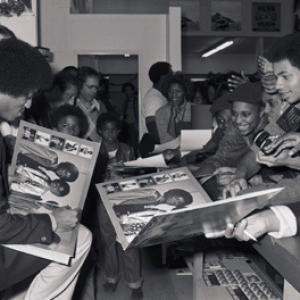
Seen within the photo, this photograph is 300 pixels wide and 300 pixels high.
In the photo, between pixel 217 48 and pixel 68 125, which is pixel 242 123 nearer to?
pixel 68 125

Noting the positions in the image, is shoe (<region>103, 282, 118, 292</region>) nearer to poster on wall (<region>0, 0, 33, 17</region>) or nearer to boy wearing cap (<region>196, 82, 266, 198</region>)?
boy wearing cap (<region>196, 82, 266, 198</region>)

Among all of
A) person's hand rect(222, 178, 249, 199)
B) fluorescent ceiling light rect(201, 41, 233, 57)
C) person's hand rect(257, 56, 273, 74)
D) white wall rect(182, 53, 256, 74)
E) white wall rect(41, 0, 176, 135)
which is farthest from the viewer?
white wall rect(182, 53, 256, 74)

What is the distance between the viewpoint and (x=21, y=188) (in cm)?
161

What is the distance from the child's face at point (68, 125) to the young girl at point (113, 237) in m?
0.32

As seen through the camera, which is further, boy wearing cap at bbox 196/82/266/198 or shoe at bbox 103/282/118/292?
shoe at bbox 103/282/118/292

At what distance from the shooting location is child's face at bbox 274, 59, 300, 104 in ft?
4.80

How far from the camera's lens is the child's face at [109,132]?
3.21 metres

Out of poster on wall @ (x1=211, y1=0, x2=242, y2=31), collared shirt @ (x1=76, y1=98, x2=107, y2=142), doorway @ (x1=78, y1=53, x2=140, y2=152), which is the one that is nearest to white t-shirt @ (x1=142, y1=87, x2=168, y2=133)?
collared shirt @ (x1=76, y1=98, x2=107, y2=142)

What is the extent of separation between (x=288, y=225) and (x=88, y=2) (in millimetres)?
6602

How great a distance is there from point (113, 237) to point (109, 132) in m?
0.67

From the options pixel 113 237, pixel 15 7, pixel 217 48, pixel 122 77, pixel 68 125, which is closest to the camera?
pixel 68 125

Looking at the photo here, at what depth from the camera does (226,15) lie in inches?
344

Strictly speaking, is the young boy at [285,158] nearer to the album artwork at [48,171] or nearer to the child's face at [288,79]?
the child's face at [288,79]

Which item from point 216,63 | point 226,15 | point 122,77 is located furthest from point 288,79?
point 216,63
